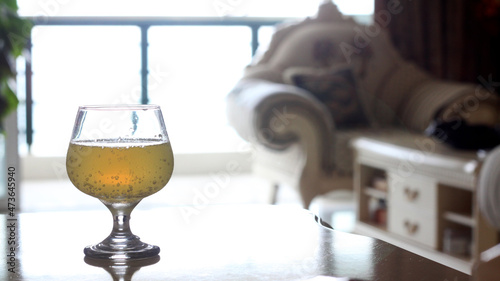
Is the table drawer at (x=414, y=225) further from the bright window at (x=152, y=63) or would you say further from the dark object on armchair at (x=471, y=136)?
the bright window at (x=152, y=63)

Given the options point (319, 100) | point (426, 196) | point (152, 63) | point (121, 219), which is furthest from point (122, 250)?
point (152, 63)

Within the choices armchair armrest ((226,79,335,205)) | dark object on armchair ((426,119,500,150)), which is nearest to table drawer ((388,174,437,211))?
dark object on armchair ((426,119,500,150))

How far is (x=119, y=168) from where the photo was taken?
765 millimetres

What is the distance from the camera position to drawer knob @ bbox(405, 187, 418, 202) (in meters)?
2.72

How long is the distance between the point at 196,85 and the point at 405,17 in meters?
1.47

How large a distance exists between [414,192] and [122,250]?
6.79ft

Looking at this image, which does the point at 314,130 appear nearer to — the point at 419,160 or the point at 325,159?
the point at 325,159

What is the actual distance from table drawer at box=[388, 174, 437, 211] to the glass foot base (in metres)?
1.93

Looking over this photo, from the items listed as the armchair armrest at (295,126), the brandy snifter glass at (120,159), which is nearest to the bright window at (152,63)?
the armchair armrest at (295,126)

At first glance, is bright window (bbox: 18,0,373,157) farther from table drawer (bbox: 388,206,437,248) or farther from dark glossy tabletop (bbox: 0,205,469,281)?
dark glossy tabletop (bbox: 0,205,469,281)

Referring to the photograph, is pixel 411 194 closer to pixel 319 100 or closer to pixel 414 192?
pixel 414 192

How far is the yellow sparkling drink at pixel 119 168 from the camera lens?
30.0 inches

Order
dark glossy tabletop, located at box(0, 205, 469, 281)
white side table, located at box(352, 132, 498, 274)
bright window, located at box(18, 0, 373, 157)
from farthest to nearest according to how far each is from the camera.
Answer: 1. bright window, located at box(18, 0, 373, 157)
2. white side table, located at box(352, 132, 498, 274)
3. dark glossy tabletop, located at box(0, 205, 469, 281)

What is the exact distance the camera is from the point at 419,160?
2.66m
